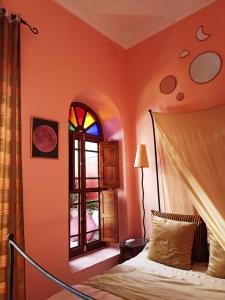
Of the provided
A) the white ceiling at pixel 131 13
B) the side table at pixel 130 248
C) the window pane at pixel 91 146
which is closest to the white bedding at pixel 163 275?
the side table at pixel 130 248

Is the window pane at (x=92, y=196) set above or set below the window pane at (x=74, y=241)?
above

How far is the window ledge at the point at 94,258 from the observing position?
8.20ft

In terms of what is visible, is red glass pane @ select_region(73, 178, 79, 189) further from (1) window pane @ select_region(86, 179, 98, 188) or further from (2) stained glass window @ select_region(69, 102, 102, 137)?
(2) stained glass window @ select_region(69, 102, 102, 137)

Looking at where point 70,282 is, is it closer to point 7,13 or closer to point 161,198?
point 161,198

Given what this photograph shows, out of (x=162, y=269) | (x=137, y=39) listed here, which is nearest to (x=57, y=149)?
(x=162, y=269)


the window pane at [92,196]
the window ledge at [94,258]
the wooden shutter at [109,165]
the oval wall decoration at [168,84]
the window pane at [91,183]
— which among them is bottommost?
the window ledge at [94,258]

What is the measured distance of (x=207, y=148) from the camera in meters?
2.09

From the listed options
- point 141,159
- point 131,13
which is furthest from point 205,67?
point 141,159

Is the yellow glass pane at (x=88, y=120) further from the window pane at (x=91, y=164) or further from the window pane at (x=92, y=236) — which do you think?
the window pane at (x=92, y=236)

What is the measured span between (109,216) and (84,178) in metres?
0.63

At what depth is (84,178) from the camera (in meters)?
3.04

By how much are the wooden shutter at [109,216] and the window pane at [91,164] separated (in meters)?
0.32

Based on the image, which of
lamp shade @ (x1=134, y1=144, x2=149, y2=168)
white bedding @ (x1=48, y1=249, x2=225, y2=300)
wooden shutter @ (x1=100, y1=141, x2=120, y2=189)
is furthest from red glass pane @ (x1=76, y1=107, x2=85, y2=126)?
white bedding @ (x1=48, y1=249, x2=225, y2=300)

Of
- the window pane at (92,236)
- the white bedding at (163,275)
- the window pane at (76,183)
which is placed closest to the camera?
the white bedding at (163,275)
